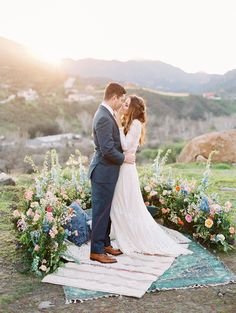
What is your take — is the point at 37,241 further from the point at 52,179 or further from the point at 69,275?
the point at 52,179

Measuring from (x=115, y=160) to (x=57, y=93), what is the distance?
257 feet

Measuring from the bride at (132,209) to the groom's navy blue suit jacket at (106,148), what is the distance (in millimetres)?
290

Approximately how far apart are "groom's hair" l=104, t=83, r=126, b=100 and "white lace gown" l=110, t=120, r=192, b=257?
0.56 meters

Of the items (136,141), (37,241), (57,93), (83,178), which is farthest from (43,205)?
(57,93)

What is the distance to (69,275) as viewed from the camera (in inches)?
217

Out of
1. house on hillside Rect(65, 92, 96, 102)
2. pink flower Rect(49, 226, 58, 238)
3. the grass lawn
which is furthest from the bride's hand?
house on hillside Rect(65, 92, 96, 102)

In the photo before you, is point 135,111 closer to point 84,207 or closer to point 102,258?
point 102,258

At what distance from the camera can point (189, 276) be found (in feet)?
18.0

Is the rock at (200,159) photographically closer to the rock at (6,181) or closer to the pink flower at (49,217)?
the rock at (6,181)

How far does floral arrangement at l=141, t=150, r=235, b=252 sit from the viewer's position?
663 centimetres

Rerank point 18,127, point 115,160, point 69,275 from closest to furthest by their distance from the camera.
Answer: point 69,275 → point 115,160 → point 18,127

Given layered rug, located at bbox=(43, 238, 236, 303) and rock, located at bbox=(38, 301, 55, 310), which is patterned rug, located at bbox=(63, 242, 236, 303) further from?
rock, located at bbox=(38, 301, 55, 310)

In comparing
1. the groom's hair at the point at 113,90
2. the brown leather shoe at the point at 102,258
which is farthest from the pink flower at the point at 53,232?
the groom's hair at the point at 113,90

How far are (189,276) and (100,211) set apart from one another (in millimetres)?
1319
